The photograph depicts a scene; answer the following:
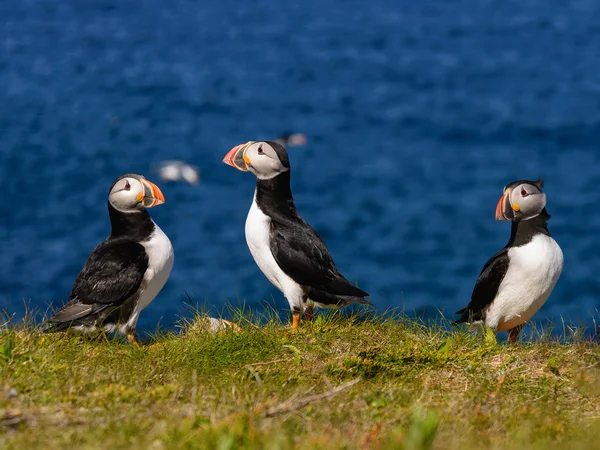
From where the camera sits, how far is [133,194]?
6.48m

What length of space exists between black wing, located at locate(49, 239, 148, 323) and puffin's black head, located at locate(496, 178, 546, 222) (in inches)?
96.6

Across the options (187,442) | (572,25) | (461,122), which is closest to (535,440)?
(187,442)

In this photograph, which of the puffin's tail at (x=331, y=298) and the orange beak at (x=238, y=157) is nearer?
the puffin's tail at (x=331, y=298)

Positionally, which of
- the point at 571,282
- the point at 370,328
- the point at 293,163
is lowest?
the point at 571,282

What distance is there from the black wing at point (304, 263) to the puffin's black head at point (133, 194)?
858 mm

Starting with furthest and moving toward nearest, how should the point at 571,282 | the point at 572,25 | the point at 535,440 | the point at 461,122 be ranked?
the point at 572,25 → the point at 461,122 → the point at 571,282 → the point at 535,440

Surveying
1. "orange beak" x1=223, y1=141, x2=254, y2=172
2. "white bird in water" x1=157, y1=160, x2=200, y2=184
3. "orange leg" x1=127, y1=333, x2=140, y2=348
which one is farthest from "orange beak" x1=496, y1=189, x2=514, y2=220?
"white bird in water" x1=157, y1=160, x2=200, y2=184

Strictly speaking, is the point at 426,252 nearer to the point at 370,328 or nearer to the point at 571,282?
the point at 571,282

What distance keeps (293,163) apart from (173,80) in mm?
4712

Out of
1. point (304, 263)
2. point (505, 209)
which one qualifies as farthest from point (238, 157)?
point (505, 209)

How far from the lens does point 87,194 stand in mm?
19891

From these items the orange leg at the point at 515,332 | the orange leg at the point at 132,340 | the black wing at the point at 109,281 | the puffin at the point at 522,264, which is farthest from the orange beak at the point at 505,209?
the orange leg at the point at 132,340

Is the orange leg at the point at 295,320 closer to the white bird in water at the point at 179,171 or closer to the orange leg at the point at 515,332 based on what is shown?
the orange leg at the point at 515,332

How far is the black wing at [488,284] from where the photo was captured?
647 cm
